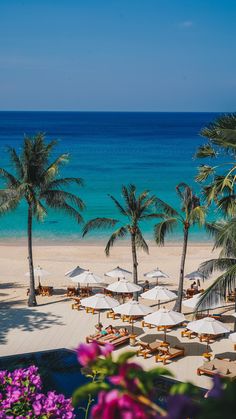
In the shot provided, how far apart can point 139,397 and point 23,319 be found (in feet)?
62.1

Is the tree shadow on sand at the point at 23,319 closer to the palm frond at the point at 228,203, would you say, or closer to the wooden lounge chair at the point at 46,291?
the wooden lounge chair at the point at 46,291

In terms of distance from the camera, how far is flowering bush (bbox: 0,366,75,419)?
18.8 feet

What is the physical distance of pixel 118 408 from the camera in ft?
6.69

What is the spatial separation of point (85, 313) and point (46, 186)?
5.67m

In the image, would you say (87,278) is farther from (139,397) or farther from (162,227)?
(139,397)

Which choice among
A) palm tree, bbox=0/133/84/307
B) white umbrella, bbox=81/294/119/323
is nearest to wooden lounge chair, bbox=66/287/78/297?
palm tree, bbox=0/133/84/307

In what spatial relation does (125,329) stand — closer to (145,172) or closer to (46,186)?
(46,186)

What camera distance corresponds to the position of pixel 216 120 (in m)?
15.1

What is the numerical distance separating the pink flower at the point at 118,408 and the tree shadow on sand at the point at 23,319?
16625mm

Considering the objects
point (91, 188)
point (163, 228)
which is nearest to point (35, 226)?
point (91, 188)

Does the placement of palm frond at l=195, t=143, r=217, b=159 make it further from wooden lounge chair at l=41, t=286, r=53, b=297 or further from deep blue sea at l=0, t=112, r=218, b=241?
deep blue sea at l=0, t=112, r=218, b=241

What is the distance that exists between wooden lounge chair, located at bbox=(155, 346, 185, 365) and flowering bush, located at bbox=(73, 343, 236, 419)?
47.0 feet

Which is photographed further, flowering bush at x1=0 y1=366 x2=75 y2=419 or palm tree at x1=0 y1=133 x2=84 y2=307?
palm tree at x1=0 y1=133 x2=84 y2=307

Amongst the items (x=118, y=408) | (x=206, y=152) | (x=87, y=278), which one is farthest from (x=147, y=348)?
(x=118, y=408)
